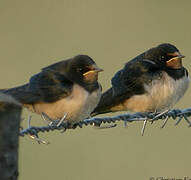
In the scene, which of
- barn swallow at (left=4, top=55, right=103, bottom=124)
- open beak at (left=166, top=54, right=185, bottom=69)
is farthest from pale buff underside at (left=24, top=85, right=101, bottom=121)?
open beak at (left=166, top=54, right=185, bottom=69)

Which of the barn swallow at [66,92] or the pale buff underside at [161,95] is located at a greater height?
the barn swallow at [66,92]

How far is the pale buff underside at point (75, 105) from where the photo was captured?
4.14 metres

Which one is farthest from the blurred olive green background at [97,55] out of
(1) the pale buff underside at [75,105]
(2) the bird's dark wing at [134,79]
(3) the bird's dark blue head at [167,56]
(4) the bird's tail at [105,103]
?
(1) the pale buff underside at [75,105]

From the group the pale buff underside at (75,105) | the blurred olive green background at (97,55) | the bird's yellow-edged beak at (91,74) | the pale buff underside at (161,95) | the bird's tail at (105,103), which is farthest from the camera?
the blurred olive green background at (97,55)

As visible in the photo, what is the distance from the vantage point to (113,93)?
4883 mm

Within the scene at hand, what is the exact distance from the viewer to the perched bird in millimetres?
4746

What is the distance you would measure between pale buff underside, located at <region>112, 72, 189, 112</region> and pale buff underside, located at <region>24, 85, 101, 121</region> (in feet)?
2.11

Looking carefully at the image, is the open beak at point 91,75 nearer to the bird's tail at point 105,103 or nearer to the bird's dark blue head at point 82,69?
the bird's dark blue head at point 82,69

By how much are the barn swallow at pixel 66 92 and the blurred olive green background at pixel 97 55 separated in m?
1.30

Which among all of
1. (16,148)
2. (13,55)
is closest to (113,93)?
(16,148)

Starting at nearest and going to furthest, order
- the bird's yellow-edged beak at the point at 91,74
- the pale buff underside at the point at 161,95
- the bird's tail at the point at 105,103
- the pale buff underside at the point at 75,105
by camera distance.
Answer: the pale buff underside at the point at 75,105 < the bird's yellow-edged beak at the point at 91,74 < the pale buff underside at the point at 161,95 < the bird's tail at the point at 105,103

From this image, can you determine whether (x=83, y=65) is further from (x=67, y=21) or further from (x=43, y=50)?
(x=67, y=21)

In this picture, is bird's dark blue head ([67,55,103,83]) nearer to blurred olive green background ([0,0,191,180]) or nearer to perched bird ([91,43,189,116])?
perched bird ([91,43,189,116])

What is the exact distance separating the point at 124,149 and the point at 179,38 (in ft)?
9.03
